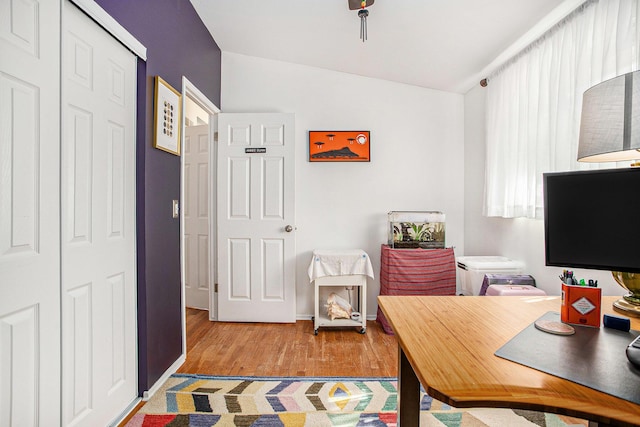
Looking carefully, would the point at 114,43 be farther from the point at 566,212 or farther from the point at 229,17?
the point at 566,212

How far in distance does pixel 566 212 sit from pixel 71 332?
6.62ft

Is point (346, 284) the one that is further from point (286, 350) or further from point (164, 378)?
point (164, 378)

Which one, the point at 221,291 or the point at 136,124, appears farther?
the point at 221,291

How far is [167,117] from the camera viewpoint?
207cm

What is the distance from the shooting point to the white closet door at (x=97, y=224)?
1.37 m

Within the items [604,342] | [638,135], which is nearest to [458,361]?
[604,342]

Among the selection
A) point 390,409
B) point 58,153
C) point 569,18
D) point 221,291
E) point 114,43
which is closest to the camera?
point 58,153

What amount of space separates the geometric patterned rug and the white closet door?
276mm

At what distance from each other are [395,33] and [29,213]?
259 cm

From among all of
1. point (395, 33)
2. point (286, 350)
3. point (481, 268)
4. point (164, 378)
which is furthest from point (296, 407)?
point (395, 33)

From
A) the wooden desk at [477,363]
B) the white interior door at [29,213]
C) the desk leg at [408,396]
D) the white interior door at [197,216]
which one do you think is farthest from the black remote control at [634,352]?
the white interior door at [197,216]

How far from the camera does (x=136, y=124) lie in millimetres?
1828

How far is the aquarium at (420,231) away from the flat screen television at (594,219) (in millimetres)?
1966

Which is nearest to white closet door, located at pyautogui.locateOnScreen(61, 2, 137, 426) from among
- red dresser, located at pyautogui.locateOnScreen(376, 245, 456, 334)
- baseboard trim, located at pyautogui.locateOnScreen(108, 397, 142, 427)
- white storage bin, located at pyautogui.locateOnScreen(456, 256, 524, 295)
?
baseboard trim, located at pyautogui.locateOnScreen(108, 397, 142, 427)
